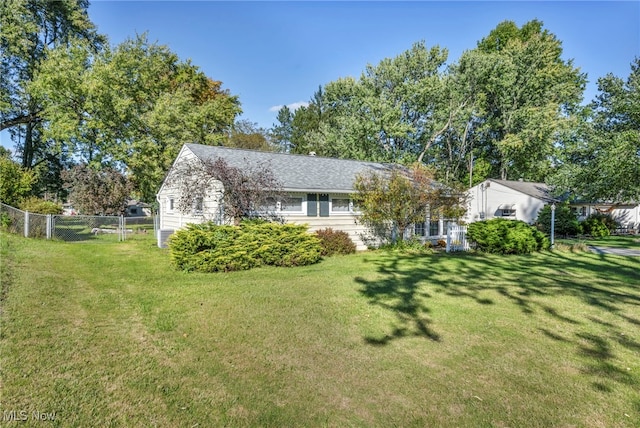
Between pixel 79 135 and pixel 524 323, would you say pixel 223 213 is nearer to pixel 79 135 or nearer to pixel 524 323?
pixel 524 323

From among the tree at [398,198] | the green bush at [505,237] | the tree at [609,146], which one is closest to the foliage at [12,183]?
the tree at [398,198]

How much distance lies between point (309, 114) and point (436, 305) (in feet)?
123

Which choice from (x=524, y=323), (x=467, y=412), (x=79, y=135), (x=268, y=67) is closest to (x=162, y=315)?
(x=467, y=412)

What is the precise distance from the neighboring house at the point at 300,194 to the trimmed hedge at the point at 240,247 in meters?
1.93

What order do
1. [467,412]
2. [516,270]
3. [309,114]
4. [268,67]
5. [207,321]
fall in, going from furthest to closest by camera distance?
[309,114] → [268,67] → [516,270] → [207,321] → [467,412]

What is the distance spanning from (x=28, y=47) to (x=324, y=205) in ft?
77.2

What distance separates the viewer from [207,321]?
538 centimetres

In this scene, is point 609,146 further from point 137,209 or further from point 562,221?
point 137,209

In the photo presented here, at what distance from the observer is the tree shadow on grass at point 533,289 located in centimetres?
482

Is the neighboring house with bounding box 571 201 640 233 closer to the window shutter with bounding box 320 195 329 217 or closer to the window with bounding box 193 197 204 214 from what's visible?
the window shutter with bounding box 320 195 329 217

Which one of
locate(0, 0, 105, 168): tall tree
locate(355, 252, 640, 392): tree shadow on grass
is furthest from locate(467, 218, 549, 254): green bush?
locate(0, 0, 105, 168): tall tree

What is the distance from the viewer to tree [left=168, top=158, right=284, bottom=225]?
10930mm

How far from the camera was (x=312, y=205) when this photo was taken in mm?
13484

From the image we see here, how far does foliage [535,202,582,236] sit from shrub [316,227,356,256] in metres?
16.7
